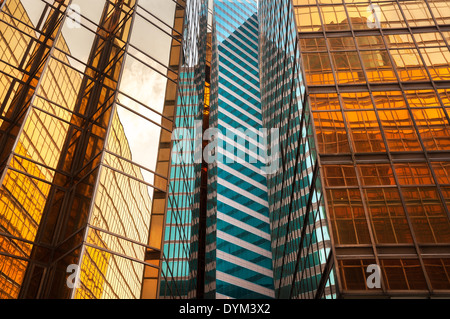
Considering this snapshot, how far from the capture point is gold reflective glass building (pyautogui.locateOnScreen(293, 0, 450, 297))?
20.8 metres

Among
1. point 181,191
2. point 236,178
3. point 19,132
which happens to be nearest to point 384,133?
point 181,191

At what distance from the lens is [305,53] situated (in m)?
30.3

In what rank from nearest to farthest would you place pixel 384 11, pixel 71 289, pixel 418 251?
pixel 71 289, pixel 418 251, pixel 384 11

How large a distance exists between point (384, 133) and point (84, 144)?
16603mm

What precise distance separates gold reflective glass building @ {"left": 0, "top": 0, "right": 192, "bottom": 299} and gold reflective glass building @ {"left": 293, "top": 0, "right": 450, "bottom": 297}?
9226mm

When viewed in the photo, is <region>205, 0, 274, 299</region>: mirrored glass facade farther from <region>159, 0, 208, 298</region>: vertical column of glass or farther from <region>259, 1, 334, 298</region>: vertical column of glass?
<region>159, 0, 208, 298</region>: vertical column of glass

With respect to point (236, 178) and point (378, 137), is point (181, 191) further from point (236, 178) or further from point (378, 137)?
point (236, 178)

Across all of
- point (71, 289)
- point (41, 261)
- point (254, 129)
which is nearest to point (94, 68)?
point (41, 261)

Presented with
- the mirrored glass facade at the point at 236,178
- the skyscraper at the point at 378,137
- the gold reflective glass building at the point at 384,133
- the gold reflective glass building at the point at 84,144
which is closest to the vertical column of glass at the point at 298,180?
the skyscraper at the point at 378,137

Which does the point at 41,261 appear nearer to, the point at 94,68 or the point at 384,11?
the point at 94,68

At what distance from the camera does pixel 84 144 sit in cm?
2188

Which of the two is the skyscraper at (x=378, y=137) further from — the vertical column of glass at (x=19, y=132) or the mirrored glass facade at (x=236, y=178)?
the mirrored glass facade at (x=236, y=178)

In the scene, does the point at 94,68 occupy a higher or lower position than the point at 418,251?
higher
